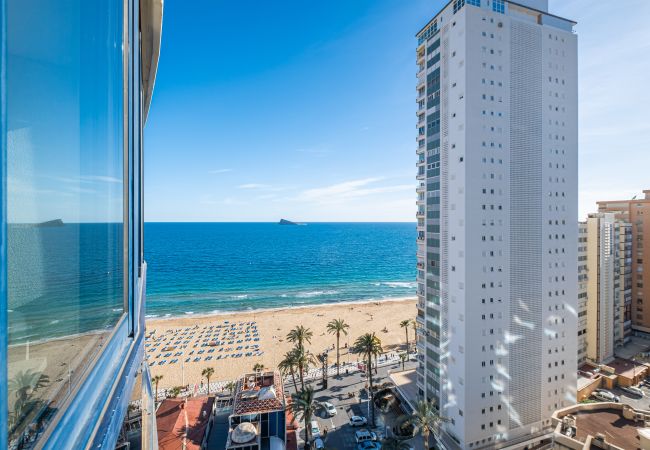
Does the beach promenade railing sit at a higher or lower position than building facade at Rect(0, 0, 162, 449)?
lower

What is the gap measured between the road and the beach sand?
311 inches

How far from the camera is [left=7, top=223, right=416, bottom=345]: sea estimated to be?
2027 mm

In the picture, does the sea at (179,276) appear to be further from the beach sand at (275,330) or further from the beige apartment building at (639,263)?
the beige apartment building at (639,263)

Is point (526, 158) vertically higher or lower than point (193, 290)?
higher

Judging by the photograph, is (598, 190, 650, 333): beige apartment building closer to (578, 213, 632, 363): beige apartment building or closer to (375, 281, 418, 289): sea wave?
(578, 213, 632, 363): beige apartment building

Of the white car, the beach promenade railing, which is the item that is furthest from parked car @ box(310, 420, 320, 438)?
the beach promenade railing

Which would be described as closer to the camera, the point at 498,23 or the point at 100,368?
the point at 100,368

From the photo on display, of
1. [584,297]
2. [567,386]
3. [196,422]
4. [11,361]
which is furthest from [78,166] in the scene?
[584,297]

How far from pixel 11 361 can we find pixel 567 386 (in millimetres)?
37961

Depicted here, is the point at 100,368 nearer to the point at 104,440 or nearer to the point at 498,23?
the point at 104,440

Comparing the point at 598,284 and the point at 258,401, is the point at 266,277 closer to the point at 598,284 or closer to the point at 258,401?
the point at 258,401

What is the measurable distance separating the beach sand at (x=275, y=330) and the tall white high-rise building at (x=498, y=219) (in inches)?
925

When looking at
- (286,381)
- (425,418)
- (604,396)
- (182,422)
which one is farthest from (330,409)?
(604,396)

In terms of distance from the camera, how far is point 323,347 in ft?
174
